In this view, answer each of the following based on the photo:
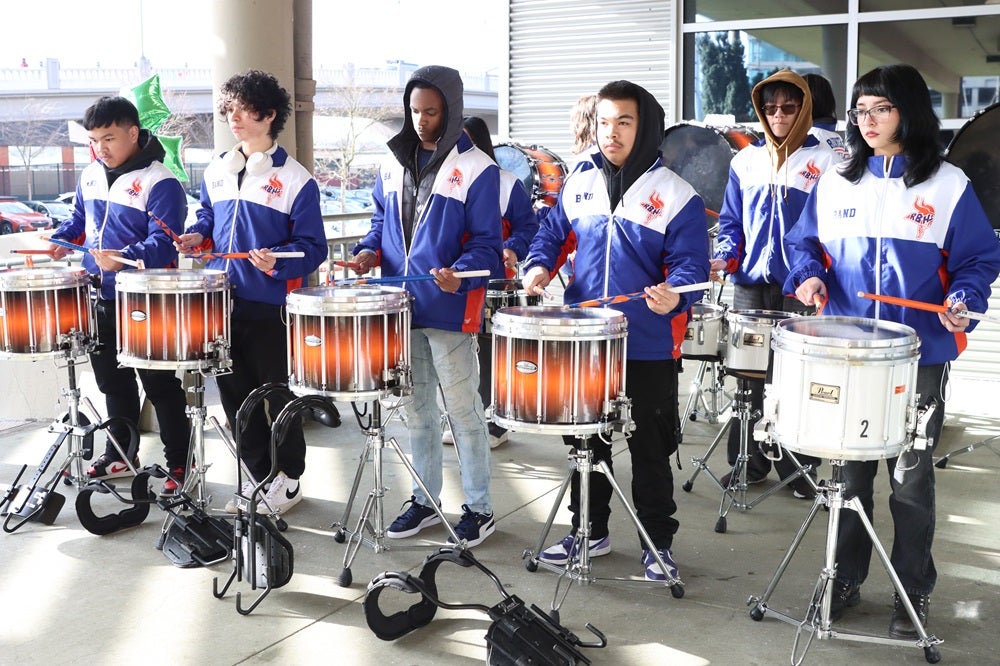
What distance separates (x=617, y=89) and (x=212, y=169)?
5.86ft

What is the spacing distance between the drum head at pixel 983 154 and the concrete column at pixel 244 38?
3474 millimetres

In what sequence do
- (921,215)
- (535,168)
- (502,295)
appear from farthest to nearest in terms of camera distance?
(535,168) → (502,295) → (921,215)

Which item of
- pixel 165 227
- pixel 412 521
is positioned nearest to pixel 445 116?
pixel 165 227

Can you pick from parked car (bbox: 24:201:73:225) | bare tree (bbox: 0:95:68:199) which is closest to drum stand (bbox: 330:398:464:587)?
parked car (bbox: 24:201:73:225)

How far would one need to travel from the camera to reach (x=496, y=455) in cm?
531

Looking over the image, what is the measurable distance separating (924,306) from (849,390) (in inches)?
15.2

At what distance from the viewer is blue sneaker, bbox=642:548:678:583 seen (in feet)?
11.4

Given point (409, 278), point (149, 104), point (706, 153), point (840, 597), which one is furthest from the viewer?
point (149, 104)

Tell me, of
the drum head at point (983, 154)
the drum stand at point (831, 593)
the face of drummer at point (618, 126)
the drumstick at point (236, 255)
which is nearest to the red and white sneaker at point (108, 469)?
the drumstick at point (236, 255)

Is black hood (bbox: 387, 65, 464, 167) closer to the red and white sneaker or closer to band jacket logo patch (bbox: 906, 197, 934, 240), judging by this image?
band jacket logo patch (bbox: 906, 197, 934, 240)

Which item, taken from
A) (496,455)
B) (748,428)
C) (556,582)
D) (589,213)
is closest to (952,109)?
(748,428)

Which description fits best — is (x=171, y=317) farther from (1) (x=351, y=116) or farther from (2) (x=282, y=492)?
(1) (x=351, y=116)

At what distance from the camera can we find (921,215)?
295 centimetres

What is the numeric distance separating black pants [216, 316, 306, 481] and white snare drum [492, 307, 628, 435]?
1.24m
